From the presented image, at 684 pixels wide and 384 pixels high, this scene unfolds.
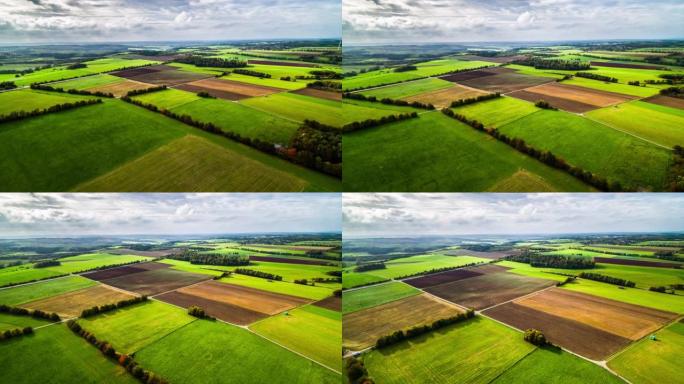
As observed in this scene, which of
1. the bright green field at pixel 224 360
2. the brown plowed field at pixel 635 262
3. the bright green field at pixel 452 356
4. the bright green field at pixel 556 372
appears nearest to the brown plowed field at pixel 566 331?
the bright green field at pixel 556 372

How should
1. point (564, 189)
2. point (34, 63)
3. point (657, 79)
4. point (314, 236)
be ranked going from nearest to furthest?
1. point (564, 189)
2. point (314, 236)
3. point (657, 79)
4. point (34, 63)

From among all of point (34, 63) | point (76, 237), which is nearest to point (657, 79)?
point (76, 237)

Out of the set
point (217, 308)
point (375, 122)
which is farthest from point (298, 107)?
point (217, 308)

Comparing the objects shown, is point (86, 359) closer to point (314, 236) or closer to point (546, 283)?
point (314, 236)

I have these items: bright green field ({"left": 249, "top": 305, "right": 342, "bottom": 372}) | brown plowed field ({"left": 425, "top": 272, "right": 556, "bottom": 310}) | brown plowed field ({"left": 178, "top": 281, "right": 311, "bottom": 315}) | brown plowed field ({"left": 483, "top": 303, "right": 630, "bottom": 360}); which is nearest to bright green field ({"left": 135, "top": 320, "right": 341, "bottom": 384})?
bright green field ({"left": 249, "top": 305, "right": 342, "bottom": 372})

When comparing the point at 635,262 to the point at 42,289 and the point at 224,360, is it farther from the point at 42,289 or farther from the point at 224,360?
the point at 42,289

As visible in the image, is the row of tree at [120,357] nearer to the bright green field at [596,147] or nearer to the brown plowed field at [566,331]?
the brown plowed field at [566,331]

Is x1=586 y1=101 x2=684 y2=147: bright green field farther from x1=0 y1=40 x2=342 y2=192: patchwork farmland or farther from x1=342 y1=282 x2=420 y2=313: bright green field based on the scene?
x1=0 y1=40 x2=342 y2=192: patchwork farmland
